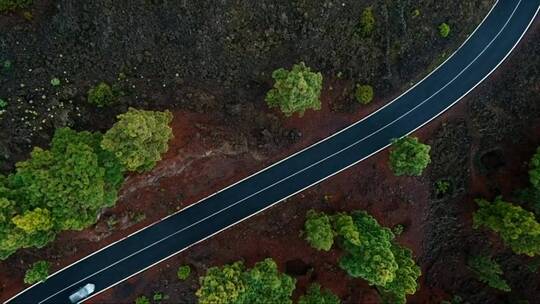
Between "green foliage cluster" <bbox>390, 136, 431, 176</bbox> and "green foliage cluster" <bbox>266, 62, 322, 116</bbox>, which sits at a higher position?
"green foliage cluster" <bbox>266, 62, 322, 116</bbox>

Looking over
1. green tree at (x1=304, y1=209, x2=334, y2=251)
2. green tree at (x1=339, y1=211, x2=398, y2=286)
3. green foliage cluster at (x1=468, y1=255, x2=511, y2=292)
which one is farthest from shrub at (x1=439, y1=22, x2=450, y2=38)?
green foliage cluster at (x1=468, y1=255, x2=511, y2=292)

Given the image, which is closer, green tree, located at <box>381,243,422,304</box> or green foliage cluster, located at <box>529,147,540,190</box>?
green tree, located at <box>381,243,422,304</box>

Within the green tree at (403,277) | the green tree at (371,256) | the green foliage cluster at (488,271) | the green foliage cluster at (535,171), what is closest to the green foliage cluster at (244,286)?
the green tree at (371,256)

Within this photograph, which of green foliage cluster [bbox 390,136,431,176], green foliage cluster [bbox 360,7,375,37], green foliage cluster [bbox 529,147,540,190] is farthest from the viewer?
green foliage cluster [bbox 529,147,540,190]

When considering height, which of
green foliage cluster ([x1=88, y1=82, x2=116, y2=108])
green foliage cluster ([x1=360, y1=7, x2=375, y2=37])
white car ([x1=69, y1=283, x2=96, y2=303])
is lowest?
white car ([x1=69, y1=283, x2=96, y2=303])

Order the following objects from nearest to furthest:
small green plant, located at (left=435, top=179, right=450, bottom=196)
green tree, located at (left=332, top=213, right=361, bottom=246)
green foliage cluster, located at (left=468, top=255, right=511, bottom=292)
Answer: green tree, located at (left=332, top=213, right=361, bottom=246)
green foliage cluster, located at (left=468, top=255, right=511, bottom=292)
small green plant, located at (left=435, top=179, right=450, bottom=196)

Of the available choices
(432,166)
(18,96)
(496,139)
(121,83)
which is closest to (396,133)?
(432,166)

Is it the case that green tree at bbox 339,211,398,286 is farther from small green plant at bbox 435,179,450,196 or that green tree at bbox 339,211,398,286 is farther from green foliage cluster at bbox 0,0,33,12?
green foliage cluster at bbox 0,0,33,12
